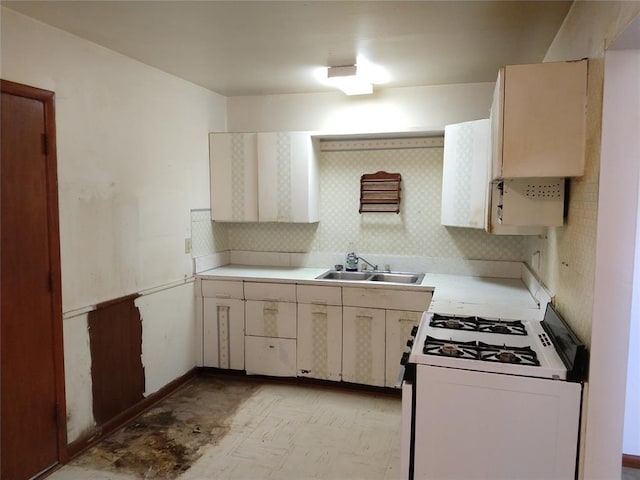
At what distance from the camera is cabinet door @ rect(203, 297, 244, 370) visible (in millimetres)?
3627

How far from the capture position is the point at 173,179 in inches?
133

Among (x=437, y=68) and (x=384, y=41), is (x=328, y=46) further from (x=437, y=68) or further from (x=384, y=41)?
(x=437, y=68)

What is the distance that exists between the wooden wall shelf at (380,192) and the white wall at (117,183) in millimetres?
1419

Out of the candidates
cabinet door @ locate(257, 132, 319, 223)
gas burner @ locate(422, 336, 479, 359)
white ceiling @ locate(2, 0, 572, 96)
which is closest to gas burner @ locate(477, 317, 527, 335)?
gas burner @ locate(422, 336, 479, 359)

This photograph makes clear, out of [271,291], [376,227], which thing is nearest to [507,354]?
[271,291]

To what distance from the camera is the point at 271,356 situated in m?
3.57

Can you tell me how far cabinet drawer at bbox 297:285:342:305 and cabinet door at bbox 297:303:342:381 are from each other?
0.11 feet

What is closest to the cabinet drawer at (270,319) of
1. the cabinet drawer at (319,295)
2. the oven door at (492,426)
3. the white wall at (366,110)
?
the cabinet drawer at (319,295)

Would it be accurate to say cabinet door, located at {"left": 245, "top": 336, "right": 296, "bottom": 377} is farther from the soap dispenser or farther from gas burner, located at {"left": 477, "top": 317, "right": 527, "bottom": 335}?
gas burner, located at {"left": 477, "top": 317, "right": 527, "bottom": 335}

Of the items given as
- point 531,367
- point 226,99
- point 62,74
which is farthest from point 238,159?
point 531,367

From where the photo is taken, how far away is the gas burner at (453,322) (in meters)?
2.20

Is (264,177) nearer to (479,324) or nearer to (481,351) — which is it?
(479,324)

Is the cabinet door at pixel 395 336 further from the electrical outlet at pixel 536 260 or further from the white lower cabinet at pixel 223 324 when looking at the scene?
the white lower cabinet at pixel 223 324

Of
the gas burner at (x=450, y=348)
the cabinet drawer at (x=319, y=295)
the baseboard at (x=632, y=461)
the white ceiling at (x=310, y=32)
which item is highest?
the white ceiling at (x=310, y=32)
